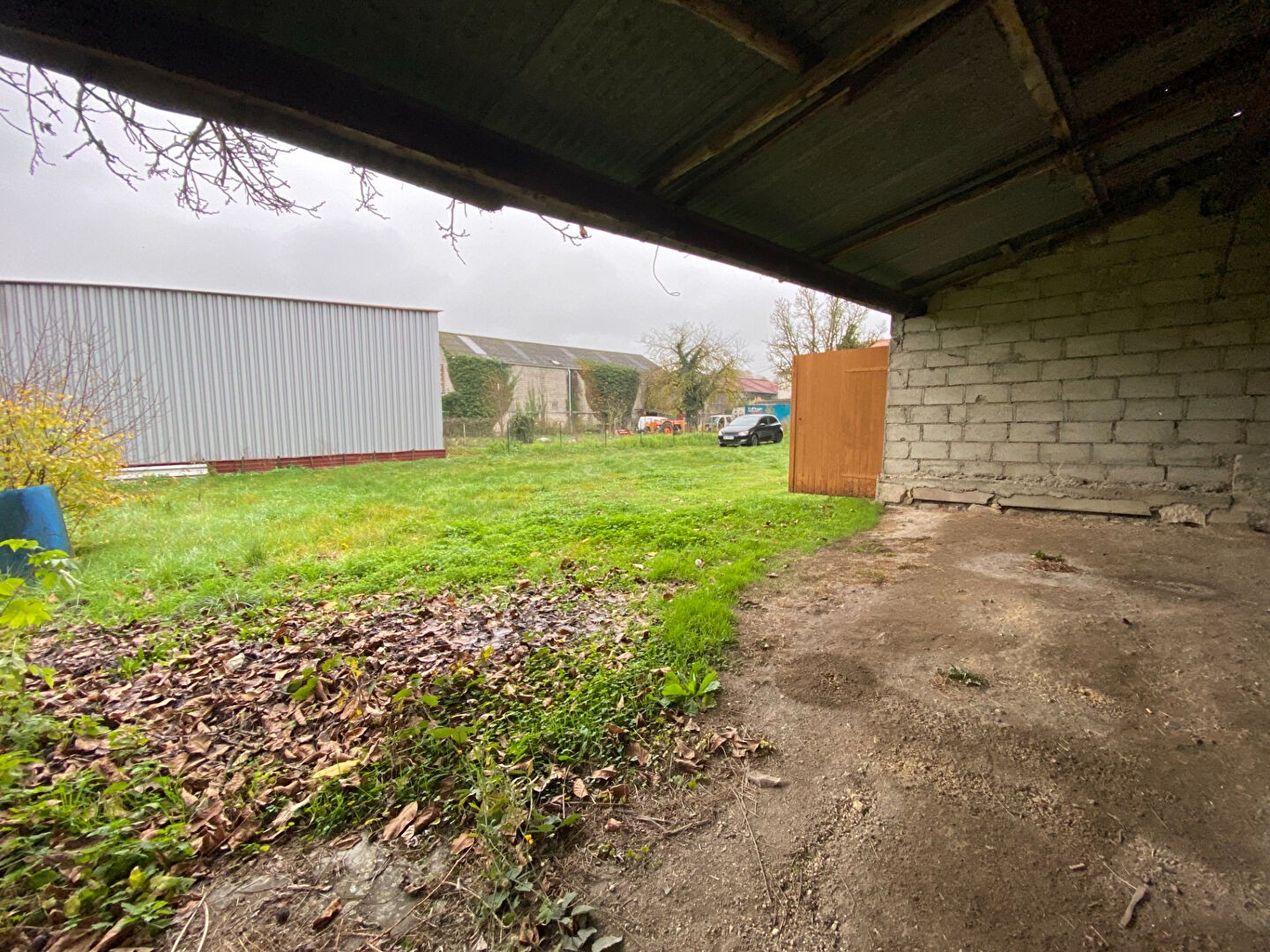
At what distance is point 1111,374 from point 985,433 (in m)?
1.21

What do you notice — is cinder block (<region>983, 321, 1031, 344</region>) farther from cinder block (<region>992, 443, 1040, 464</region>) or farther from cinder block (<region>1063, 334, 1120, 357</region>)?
cinder block (<region>992, 443, 1040, 464</region>)

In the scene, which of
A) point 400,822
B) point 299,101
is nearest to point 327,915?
point 400,822

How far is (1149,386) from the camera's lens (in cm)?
491

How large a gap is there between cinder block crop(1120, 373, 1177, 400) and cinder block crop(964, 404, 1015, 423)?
37.1 inches

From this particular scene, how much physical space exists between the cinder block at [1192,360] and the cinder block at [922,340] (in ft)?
6.59

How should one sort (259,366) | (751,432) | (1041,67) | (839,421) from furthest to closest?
1. (751,432)
2. (259,366)
3. (839,421)
4. (1041,67)

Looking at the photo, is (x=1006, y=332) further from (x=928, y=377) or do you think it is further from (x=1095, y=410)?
(x=1095, y=410)

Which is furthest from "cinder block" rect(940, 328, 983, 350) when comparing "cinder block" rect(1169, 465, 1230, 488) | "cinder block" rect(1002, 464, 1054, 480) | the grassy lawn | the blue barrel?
the blue barrel

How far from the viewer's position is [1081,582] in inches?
142

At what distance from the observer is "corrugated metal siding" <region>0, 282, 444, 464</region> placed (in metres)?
10.7

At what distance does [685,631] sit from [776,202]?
3.00 m

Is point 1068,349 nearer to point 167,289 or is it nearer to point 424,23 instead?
point 424,23

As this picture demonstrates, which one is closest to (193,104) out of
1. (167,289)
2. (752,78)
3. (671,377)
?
(752,78)

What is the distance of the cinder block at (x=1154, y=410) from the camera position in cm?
479
